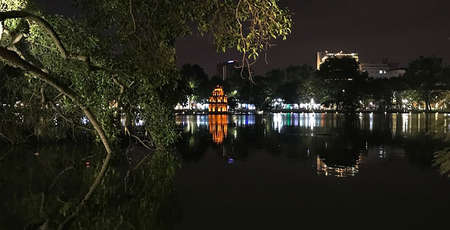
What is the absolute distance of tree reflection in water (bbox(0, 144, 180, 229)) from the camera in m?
9.69

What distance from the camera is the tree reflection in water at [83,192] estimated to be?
31.8ft

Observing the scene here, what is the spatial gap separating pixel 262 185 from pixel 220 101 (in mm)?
81152

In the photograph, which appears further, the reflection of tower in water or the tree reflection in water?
the reflection of tower in water

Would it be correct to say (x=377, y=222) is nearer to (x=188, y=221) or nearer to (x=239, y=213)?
(x=239, y=213)

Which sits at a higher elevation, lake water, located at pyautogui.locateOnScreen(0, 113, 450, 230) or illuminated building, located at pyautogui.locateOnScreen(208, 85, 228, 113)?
illuminated building, located at pyautogui.locateOnScreen(208, 85, 228, 113)

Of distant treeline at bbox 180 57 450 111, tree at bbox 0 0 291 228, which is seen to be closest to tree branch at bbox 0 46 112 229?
tree at bbox 0 0 291 228

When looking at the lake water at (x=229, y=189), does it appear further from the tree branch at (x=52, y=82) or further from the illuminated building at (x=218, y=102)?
the illuminated building at (x=218, y=102)

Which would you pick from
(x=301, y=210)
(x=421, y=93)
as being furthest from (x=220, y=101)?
(x=301, y=210)

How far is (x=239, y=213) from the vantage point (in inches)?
433

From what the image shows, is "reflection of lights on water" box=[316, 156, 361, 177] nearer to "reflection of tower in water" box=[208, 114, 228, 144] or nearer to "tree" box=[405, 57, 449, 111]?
"reflection of tower in water" box=[208, 114, 228, 144]

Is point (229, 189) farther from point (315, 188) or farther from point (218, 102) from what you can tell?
point (218, 102)

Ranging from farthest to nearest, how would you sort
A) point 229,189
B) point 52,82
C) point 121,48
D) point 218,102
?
1. point 218,102
2. point 229,189
3. point 121,48
4. point 52,82

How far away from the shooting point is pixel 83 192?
1245cm

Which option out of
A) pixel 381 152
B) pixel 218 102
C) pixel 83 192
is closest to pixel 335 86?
pixel 218 102
